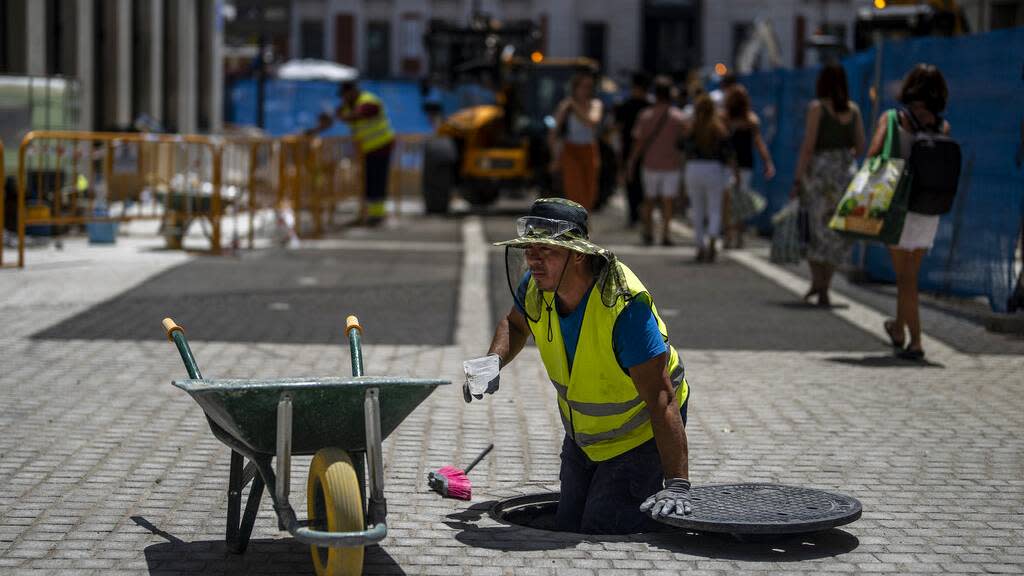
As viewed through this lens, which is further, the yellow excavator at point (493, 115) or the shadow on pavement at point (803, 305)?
the yellow excavator at point (493, 115)

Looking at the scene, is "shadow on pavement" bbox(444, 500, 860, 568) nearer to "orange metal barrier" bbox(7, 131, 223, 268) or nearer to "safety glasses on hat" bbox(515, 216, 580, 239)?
"safety glasses on hat" bbox(515, 216, 580, 239)

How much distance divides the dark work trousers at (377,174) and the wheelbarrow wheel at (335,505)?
1725 cm

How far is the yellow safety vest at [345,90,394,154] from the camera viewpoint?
71.0 feet

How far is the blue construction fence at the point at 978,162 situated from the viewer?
12.2 metres

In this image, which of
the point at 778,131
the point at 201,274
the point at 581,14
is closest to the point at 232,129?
the point at 778,131

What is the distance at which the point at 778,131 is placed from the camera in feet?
69.1

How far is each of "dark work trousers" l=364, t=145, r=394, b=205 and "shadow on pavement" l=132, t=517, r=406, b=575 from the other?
16705mm

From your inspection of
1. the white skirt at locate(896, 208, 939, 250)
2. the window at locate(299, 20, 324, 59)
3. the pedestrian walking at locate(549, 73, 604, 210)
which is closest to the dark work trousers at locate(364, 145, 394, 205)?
Result: the pedestrian walking at locate(549, 73, 604, 210)

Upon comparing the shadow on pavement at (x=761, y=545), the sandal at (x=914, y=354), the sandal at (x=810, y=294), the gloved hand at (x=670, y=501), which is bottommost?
the sandal at (x=810, y=294)

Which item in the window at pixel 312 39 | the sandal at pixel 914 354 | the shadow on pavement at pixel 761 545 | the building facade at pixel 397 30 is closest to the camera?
the shadow on pavement at pixel 761 545

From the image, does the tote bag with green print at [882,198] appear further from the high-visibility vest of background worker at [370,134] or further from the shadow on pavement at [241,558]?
the high-visibility vest of background worker at [370,134]

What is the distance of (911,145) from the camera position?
9828 mm

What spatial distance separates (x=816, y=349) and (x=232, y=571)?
6044mm

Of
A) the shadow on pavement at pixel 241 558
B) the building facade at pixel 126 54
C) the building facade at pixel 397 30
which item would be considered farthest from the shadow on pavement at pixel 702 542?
the building facade at pixel 397 30
